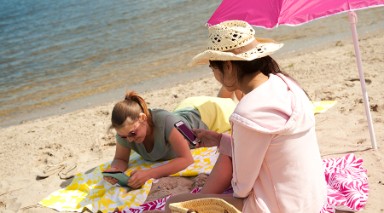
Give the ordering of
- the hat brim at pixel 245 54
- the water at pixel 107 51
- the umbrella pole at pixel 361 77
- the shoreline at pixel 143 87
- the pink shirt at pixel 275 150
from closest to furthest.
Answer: the pink shirt at pixel 275 150 < the hat brim at pixel 245 54 < the umbrella pole at pixel 361 77 < the shoreline at pixel 143 87 < the water at pixel 107 51

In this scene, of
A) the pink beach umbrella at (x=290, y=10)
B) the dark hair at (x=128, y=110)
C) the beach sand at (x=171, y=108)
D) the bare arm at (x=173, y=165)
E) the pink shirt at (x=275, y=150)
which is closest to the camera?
the pink shirt at (x=275, y=150)

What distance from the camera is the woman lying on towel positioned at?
4.17 meters

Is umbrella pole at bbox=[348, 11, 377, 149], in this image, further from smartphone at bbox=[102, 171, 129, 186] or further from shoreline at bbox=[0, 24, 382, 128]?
shoreline at bbox=[0, 24, 382, 128]

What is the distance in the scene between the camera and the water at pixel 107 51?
8.92 metres

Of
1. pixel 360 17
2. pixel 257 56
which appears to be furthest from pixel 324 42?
pixel 257 56

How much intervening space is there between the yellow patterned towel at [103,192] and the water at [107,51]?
369 centimetres

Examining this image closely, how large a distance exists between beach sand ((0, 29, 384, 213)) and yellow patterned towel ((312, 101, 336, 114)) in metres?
0.06

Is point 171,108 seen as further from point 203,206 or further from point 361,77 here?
point 203,206

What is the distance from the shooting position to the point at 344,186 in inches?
143

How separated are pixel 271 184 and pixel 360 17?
853 cm

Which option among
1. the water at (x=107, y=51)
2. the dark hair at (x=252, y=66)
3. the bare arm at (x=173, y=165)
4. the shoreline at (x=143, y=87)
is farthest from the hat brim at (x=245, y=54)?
the water at (x=107, y=51)

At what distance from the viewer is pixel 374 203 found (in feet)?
11.7

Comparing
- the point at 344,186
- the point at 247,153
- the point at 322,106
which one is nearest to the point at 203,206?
the point at 247,153

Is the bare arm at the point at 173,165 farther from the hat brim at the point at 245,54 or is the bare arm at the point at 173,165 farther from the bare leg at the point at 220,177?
the hat brim at the point at 245,54
